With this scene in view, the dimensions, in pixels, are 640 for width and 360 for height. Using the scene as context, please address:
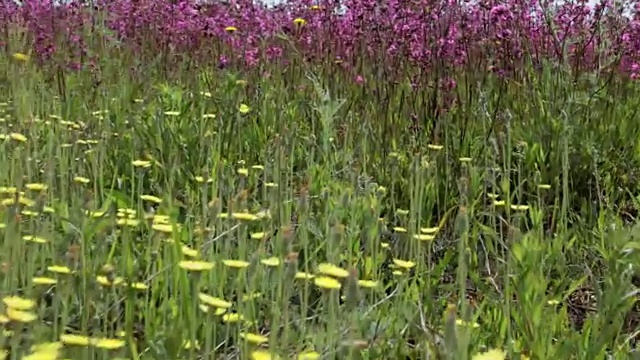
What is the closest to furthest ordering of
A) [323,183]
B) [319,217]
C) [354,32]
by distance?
[319,217], [323,183], [354,32]

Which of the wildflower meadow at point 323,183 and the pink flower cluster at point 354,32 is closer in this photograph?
the wildflower meadow at point 323,183

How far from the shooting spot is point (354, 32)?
123 inches

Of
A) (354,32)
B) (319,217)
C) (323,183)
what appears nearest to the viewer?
(319,217)

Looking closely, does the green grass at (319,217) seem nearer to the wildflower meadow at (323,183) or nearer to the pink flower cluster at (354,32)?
the wildflower meadow at (323,183)

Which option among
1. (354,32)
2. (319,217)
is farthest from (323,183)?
(354,32)

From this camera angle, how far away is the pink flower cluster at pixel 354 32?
2.71 meters

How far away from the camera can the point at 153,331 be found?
134 cm

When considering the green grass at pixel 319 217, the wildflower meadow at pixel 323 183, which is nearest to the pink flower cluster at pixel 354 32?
the wildflower meadow at pixel 323 183

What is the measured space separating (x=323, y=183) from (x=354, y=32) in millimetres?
1126

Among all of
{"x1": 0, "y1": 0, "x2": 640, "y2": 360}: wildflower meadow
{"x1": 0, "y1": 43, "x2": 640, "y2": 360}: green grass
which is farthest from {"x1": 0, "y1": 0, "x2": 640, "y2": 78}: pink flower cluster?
{"x1": 0, "y1": 43, "x2": 640, "y2": 360}: green grass

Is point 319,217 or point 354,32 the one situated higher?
point 354,32

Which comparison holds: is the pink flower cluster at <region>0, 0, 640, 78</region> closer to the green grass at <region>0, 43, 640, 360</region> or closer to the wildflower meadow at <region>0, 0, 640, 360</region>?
the wildflower meadow at <region>0, 0, 640, 360</region>

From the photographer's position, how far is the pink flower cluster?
271 centimetres

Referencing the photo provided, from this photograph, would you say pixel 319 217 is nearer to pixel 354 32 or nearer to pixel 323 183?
pixel 323 183
